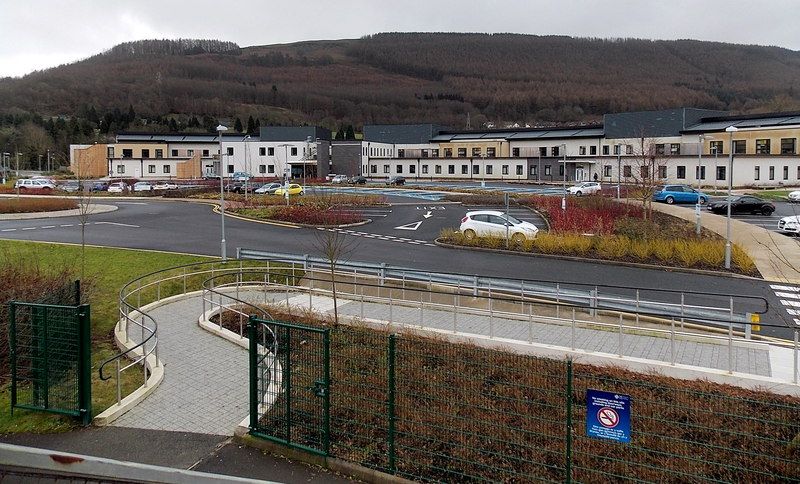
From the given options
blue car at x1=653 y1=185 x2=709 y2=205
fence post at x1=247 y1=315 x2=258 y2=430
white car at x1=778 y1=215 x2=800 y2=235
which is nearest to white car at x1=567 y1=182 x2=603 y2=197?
blue car at x1=653 y1=185 x2=709 y2=205

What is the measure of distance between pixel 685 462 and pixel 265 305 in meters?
11.9

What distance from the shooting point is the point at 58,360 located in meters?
10.5

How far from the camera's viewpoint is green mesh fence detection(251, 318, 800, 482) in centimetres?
791

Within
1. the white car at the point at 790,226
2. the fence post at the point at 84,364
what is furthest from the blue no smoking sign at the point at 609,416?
the white car at the point at 790,226

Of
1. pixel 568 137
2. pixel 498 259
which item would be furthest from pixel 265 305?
pixel 568 137

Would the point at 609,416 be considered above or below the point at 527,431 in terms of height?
above

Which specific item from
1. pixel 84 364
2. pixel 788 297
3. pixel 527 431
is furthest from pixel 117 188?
pixel 527 431

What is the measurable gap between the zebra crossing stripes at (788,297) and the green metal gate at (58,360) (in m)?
16.4

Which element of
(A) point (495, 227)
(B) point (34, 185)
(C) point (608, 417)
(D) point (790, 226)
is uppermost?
(B) point (34, 185)

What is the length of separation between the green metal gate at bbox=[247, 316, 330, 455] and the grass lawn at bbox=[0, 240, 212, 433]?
10.4 ft

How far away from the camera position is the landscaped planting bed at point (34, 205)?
129 ft

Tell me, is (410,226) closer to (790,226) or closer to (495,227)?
(495,227)

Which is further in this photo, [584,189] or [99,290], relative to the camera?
[584,189]

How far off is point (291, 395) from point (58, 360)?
4.10m
